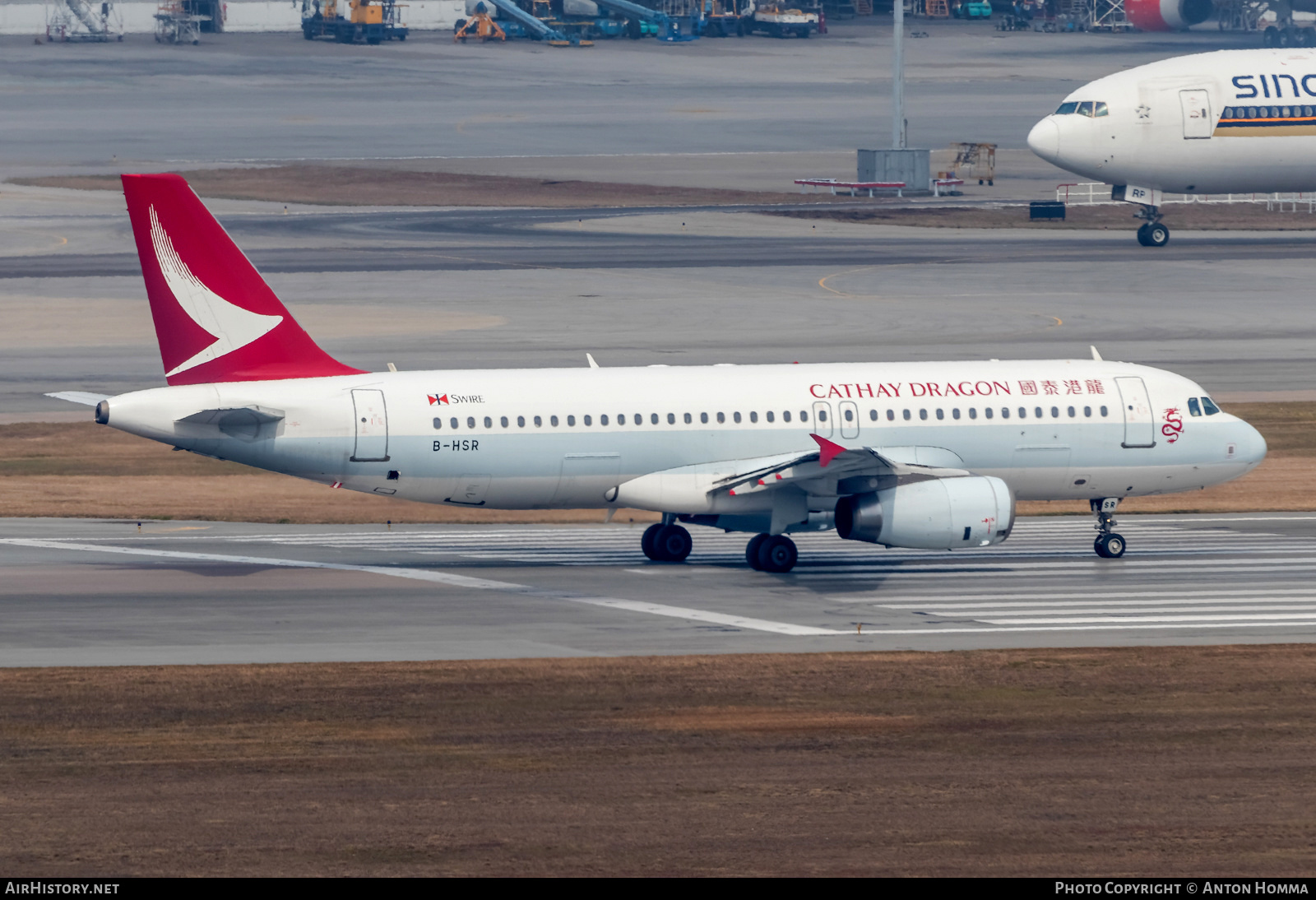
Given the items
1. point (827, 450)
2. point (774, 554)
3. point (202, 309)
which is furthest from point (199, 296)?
point (827, 450)

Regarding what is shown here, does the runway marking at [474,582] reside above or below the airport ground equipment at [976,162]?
below

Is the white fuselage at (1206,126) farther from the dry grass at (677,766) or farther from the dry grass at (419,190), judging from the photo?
the dry grass at (677,766)

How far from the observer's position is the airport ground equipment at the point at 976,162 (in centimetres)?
13000

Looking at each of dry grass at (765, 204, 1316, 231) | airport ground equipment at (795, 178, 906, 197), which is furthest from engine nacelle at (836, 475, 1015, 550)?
airport ground equipment at (795, 178, 906, 197)

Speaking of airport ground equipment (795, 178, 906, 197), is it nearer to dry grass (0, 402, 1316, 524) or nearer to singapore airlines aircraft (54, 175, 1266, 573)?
dry grass (0, 402, 1316, 524)

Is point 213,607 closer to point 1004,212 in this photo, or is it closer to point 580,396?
point 580,396

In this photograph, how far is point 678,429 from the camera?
1607 inches

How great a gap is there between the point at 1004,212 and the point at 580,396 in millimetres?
75296

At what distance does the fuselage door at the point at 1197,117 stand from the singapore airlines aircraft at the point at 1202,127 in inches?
1.6

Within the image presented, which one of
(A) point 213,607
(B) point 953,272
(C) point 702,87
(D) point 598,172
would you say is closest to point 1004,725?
(A) point 213,607

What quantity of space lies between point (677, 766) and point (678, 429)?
1582 cm

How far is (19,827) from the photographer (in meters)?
22.7

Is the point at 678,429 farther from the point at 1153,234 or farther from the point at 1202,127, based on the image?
the point at 1153,234

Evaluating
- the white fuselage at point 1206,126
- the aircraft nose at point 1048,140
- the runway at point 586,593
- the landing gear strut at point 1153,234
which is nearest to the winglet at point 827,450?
the runway at point 586,593
